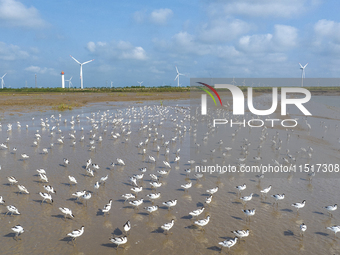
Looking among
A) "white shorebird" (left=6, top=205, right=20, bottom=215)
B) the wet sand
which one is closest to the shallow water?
"white shorebird" (left=6, top=205, right=20, bottom=215)

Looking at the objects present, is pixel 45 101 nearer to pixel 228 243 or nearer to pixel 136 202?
pixel 136 202

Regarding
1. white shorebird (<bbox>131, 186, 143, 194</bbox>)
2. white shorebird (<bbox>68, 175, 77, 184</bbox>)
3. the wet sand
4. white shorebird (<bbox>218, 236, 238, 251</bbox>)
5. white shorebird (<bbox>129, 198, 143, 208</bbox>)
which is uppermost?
the wet sand

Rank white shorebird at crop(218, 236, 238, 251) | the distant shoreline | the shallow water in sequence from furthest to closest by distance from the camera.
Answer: the distant shoreline < the shallow water < white shorebird at crop(218, 236, 238, 251)

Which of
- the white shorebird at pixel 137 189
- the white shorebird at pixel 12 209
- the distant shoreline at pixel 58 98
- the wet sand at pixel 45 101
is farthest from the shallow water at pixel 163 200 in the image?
the distant shoreline at pixel 58 98

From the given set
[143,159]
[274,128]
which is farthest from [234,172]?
[274,128]

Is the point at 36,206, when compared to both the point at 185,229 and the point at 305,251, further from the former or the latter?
the point at 305,251

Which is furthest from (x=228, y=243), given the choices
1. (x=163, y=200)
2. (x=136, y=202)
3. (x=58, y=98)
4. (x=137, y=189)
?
(x=58, y=98)

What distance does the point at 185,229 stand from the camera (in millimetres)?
9586

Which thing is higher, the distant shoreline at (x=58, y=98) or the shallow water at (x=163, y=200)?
the distant shoreline at (x=58, y=98)

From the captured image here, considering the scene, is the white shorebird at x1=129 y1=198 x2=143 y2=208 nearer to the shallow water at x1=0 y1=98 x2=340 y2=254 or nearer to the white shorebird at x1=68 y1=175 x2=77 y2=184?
the shallow water at x1=0 y1=98 x2=340 y2=254

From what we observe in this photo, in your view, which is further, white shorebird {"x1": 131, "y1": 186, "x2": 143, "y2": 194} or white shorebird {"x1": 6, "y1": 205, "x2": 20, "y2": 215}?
white shorebird {"x1": 131, "y1": 186, "x2": 143, "y2": 194}

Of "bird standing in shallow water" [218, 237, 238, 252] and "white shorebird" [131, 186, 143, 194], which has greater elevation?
"white shorebird" [131, 186, 143, 194]

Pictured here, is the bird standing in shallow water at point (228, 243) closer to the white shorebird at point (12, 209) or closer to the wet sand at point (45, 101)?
the white shorebird at point (12, 209)

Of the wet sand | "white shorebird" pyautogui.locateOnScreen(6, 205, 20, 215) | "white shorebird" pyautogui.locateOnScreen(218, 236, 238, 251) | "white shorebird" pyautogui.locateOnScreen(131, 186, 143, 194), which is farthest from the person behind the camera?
the wet sand
